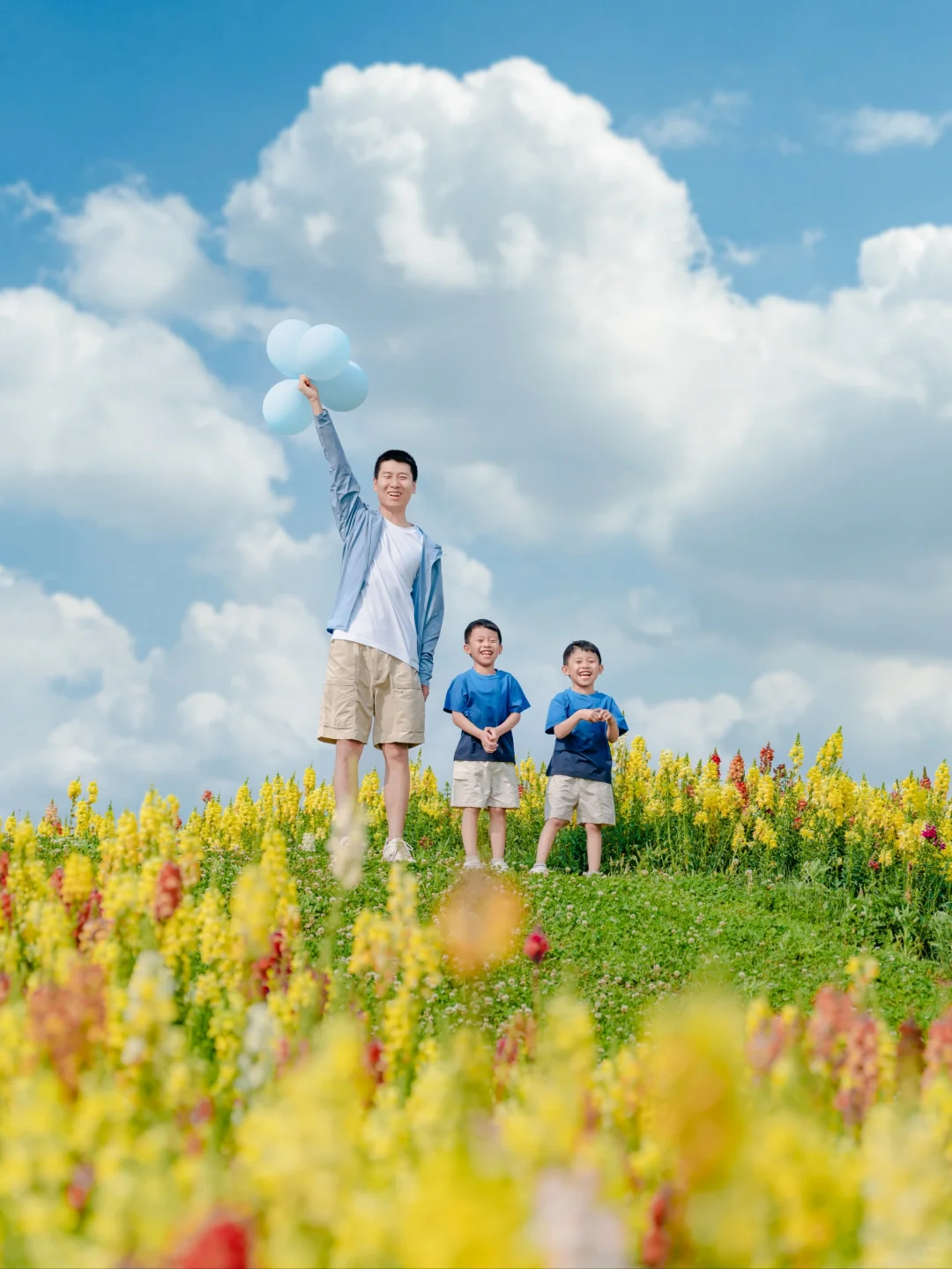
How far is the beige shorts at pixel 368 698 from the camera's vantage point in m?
9.38

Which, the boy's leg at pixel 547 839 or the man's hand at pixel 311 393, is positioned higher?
the man's hand at pixel 311 393

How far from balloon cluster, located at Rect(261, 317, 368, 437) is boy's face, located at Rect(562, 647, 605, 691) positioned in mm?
3293

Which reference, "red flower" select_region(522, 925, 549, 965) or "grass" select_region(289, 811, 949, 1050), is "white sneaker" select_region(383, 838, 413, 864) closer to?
"grass" select_region(289, 811, 949, 1050)

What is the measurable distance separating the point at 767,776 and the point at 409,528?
4.85 meters

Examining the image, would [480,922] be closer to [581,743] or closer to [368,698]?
[368,698]

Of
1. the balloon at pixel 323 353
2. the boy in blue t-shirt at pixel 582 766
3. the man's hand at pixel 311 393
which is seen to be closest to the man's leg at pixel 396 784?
the boy in blue t-shirt at pixel 582 766

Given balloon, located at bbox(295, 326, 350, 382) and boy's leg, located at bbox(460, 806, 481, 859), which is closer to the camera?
balloon, located at bbox(295, 326, 350, 382)

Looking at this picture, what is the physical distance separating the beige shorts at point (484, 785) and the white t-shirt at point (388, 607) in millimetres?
1245

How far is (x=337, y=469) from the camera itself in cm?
945

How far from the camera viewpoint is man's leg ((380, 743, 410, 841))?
31.7 feet

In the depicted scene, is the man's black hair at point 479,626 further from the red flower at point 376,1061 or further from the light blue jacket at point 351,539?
the red flower at point 376,1061

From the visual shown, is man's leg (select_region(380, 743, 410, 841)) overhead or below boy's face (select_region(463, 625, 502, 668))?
below

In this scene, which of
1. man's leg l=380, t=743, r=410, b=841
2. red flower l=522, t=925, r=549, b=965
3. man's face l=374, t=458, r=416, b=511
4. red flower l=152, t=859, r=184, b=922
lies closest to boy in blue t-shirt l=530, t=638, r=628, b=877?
man's leg l=380, t=743, r=410, b=841

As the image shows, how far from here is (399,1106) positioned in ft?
9.63
